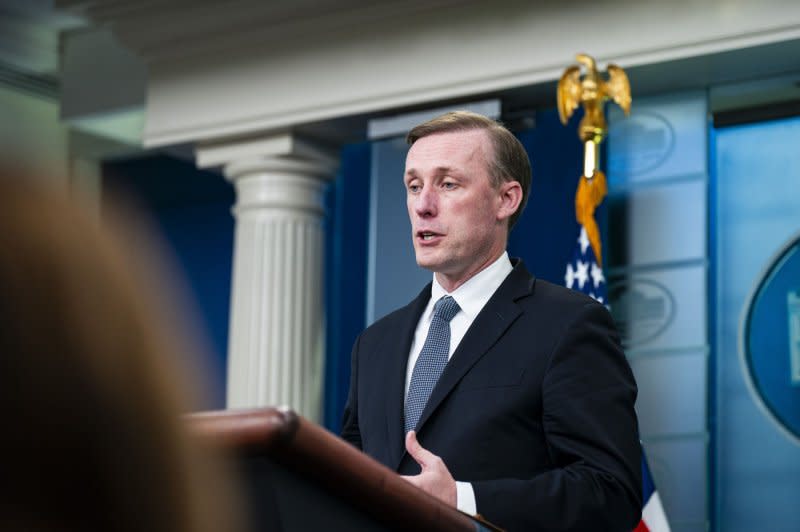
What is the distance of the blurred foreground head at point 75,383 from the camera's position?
48 centimetres

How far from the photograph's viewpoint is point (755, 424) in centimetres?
571

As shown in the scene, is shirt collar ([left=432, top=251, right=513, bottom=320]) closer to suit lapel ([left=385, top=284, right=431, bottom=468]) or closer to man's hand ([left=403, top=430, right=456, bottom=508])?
suit lapel ([left=385, top=284, right=431, bottom=468])

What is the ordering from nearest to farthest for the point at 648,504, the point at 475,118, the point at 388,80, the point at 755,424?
the point at 475,118 < the point at 648,504 < the point at 755,424 < the point at 388,80

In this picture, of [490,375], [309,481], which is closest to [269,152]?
[490,375]

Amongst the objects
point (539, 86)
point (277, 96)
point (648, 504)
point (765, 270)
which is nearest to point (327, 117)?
point (277, 96)

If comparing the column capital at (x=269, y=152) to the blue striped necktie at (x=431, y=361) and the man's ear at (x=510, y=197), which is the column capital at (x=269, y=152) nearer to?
the man's ear at (x=510, y=197)

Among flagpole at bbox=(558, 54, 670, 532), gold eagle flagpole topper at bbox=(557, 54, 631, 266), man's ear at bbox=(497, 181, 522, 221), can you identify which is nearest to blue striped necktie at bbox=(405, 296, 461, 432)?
man's ear at bbox=(497, 181, 522, 221)

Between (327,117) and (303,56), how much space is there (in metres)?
0.35

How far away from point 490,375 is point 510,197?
473mm

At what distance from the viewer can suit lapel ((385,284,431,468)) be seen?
7.04 feet

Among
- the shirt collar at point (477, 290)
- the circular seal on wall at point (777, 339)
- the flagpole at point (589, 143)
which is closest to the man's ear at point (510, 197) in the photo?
the shirt collar at point (477, 290)

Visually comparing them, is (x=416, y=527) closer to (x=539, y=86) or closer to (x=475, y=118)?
(x=475, y=118)

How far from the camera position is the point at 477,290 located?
2.32m

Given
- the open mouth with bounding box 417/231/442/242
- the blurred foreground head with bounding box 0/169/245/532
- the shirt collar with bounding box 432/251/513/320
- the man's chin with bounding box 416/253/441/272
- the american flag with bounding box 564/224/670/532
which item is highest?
the american flag with bounding box 564/224/670/532
